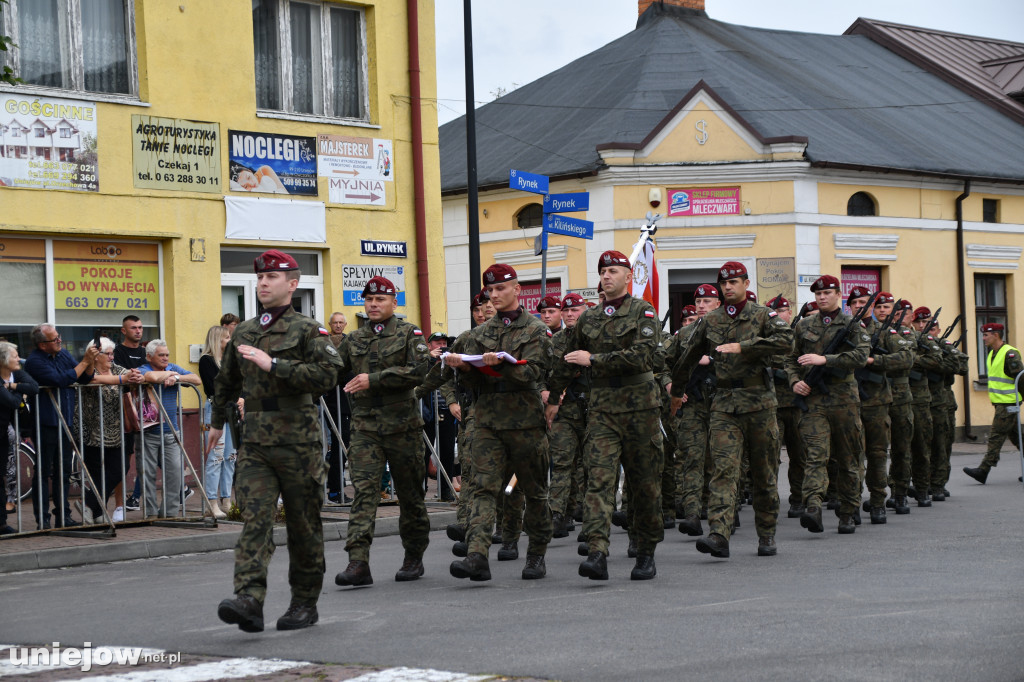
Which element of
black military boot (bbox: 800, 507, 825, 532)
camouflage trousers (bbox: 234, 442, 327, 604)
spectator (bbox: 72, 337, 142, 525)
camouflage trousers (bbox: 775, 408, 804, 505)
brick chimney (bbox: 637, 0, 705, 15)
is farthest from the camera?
brick chimney (bbox: 637, 0, 705, 15)

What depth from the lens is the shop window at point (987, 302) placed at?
99.8 ft

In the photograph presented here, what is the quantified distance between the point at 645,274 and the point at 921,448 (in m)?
4.52

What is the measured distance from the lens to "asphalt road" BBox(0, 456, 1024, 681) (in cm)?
626

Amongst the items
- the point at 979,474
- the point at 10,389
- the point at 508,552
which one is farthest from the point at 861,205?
the point at 10,389

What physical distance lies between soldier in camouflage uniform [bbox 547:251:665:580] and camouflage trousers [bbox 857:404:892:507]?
4.30 meters

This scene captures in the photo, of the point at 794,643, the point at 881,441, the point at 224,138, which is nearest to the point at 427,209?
the point at 224,138

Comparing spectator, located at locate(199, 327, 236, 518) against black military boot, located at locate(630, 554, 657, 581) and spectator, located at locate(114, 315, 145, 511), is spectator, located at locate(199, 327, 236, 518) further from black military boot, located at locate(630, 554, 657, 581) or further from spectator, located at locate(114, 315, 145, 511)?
black military boot, located at locate(630, 554, 657, 581)

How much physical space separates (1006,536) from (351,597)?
569cm

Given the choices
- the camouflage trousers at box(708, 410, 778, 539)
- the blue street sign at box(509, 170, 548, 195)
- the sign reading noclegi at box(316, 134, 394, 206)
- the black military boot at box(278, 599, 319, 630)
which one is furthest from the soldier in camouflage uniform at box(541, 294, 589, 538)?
the sign reading noclegi at box(316, 134, 394, 206)

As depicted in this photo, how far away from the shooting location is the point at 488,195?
28.7m

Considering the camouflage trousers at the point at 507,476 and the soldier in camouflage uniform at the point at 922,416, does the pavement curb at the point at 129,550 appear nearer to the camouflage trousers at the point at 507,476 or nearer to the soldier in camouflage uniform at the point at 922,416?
the camouflage trousers at the point at 507,476

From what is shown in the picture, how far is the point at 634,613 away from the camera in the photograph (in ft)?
25.2

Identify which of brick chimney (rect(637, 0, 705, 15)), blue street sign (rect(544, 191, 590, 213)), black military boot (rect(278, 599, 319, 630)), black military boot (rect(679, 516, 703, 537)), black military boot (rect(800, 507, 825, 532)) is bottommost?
black military boot (rect(679, 516, 703, 537))

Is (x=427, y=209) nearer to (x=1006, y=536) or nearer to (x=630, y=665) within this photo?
(x=1006, y=536)
